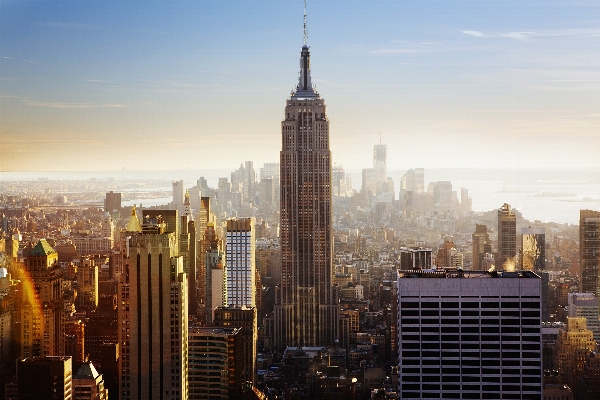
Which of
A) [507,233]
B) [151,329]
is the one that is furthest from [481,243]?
[151,329]

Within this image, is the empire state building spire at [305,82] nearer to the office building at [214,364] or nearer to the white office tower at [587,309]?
the office building at [214,364]

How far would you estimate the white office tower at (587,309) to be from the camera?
11.9 metres

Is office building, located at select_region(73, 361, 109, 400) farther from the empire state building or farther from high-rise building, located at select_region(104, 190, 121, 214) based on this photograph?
the empire state building

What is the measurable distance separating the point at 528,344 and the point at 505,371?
1.01ft

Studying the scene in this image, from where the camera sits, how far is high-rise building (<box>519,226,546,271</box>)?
12.1 m

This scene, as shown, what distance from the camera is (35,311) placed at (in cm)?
1059

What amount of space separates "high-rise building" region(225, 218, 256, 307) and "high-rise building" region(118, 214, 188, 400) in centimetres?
598

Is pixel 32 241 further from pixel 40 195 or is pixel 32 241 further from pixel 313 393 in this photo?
pixel 313 393

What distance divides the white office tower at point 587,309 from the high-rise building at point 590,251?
0.62 ft

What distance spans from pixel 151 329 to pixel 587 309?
6205 millimetres

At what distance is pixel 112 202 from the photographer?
10688 millimetres

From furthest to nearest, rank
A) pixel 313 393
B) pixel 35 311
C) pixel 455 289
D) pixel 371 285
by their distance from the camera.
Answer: pixel 371 285
pixel 313 393
pixel 35 311
pixel 455 289

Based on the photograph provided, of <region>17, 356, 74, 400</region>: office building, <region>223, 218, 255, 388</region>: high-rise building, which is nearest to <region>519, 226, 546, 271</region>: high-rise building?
<region>223, 218, 255, 388</region>: high-rise building

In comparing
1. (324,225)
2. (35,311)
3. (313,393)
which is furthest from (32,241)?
(324,225)
